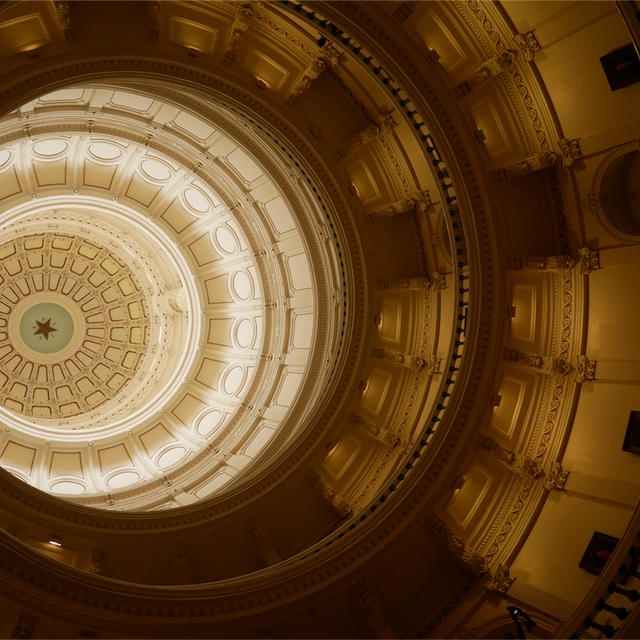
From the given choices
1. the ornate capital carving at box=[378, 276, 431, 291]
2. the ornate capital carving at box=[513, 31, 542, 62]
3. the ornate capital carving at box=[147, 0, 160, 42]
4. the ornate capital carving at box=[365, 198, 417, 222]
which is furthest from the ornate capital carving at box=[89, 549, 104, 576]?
the ornate capital carving at box=[513, 31, 542, 62]

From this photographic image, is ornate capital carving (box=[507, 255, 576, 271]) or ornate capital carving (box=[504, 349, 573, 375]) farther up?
ornate capital carving (box=[507, 255, 576, 271])

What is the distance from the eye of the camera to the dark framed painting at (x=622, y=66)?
8.68m

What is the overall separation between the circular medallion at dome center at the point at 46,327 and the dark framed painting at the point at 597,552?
21.7 meters

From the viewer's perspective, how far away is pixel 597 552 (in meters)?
9.52

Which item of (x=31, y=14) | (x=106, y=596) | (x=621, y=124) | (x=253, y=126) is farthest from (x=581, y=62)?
(x=106, y=596)

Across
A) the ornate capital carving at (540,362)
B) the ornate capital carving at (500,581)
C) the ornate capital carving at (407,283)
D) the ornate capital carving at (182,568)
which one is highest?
the ornate capital carving at (407,283)

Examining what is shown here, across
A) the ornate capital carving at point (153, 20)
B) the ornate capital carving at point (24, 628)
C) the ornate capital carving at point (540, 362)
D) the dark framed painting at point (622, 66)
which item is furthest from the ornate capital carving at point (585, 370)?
the ornate capital carving at point (153, 20)

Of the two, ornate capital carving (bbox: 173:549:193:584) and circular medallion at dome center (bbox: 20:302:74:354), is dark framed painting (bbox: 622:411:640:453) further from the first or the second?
circular medallion at dome center (bbox: 20:302:74:354)

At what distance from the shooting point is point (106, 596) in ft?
31.0

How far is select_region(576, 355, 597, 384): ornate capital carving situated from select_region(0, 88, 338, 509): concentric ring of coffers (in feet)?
23.9

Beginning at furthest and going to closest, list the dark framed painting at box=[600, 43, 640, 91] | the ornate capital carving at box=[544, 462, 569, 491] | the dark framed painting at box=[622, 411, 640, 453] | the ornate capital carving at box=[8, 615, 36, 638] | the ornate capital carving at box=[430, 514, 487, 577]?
1. the ornate capital carving at box=[430, 514, 487, 577]
2. the ornate capital carving at box=[544, 462, 569, 491]
3. the dark framed painting at box=[622, 411, 640, 453]
4. the dark framed painting at box=[600, 43, 640, 91]
5. the ornate capital carving at box=[8, 615, 36, 638]

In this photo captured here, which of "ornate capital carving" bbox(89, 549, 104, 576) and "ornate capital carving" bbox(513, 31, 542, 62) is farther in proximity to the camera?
"ornate capital carving" bbox(89, 549, 104, 576)

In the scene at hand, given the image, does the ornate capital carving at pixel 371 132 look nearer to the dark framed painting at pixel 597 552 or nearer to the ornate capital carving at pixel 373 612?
the dark framed painting at pixel 597 552

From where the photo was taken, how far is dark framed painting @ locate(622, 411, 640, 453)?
31.8ft
